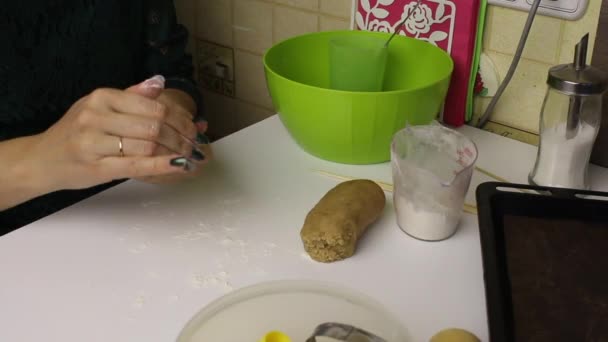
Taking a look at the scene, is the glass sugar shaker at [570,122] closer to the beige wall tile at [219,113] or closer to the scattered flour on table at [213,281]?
the scattered flour on table at [213,281]

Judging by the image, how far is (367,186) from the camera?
0.72 m

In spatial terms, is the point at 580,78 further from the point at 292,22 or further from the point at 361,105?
the point at 292,22

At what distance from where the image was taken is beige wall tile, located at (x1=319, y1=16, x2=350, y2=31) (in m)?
1.04

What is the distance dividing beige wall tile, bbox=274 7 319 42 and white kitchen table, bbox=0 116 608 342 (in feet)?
1.18

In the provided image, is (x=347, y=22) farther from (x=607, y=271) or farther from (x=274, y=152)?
(x=607, y=271)

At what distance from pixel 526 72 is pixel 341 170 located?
294 mm

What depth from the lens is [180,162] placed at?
645 mm

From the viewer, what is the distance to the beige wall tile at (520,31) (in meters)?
0.84

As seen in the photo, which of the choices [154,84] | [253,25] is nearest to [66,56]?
[154,84]

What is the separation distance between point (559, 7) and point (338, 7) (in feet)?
1.15

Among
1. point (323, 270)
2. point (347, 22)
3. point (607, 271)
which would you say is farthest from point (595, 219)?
point (347, 22)

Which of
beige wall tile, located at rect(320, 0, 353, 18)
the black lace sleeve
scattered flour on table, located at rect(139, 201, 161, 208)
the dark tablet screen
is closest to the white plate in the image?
the dark tablet screen

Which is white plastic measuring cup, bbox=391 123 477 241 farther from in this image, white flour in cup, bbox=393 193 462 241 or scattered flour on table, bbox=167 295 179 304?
scattered flour on table, bbox=167 295 179 304

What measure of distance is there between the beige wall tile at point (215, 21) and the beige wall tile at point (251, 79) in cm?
4
